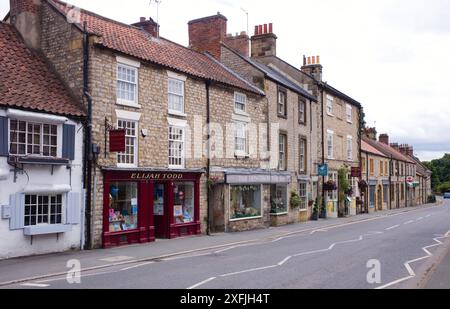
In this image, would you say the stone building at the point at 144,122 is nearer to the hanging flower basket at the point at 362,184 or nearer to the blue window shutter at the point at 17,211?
the blue window shutter at the point at 17,211

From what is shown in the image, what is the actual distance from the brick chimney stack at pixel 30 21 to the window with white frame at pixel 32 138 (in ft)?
14.9

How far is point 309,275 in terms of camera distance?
11.2 metres

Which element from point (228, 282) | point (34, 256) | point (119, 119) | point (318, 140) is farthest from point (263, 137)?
point (228, 282)

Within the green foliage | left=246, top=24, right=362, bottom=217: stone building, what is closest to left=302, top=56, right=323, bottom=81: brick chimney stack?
left=246, top=24, right=362, bottom=217: stone building

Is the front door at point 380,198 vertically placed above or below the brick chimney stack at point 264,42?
below

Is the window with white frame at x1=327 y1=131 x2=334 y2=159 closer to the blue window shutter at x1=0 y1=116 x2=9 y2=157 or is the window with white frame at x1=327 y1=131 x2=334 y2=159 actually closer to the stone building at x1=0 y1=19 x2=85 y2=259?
the stone building at x1=0 y1=19 x2=85 y2=259

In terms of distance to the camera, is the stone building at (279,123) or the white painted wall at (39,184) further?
the stone building at (279,123)

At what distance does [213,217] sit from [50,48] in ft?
33.5

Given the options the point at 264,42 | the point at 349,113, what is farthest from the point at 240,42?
the point at 349,113

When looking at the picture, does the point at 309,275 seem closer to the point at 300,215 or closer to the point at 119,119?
the point at 119,119

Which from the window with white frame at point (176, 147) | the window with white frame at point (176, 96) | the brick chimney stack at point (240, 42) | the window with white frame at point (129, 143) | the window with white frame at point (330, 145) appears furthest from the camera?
the window with white frame at point (330, 145)

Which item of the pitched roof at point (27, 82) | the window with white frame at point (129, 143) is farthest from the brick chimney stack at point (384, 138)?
the pitched roof at point (27, 82)

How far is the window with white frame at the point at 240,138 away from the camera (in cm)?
2375

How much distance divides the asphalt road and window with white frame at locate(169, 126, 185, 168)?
4588mm
